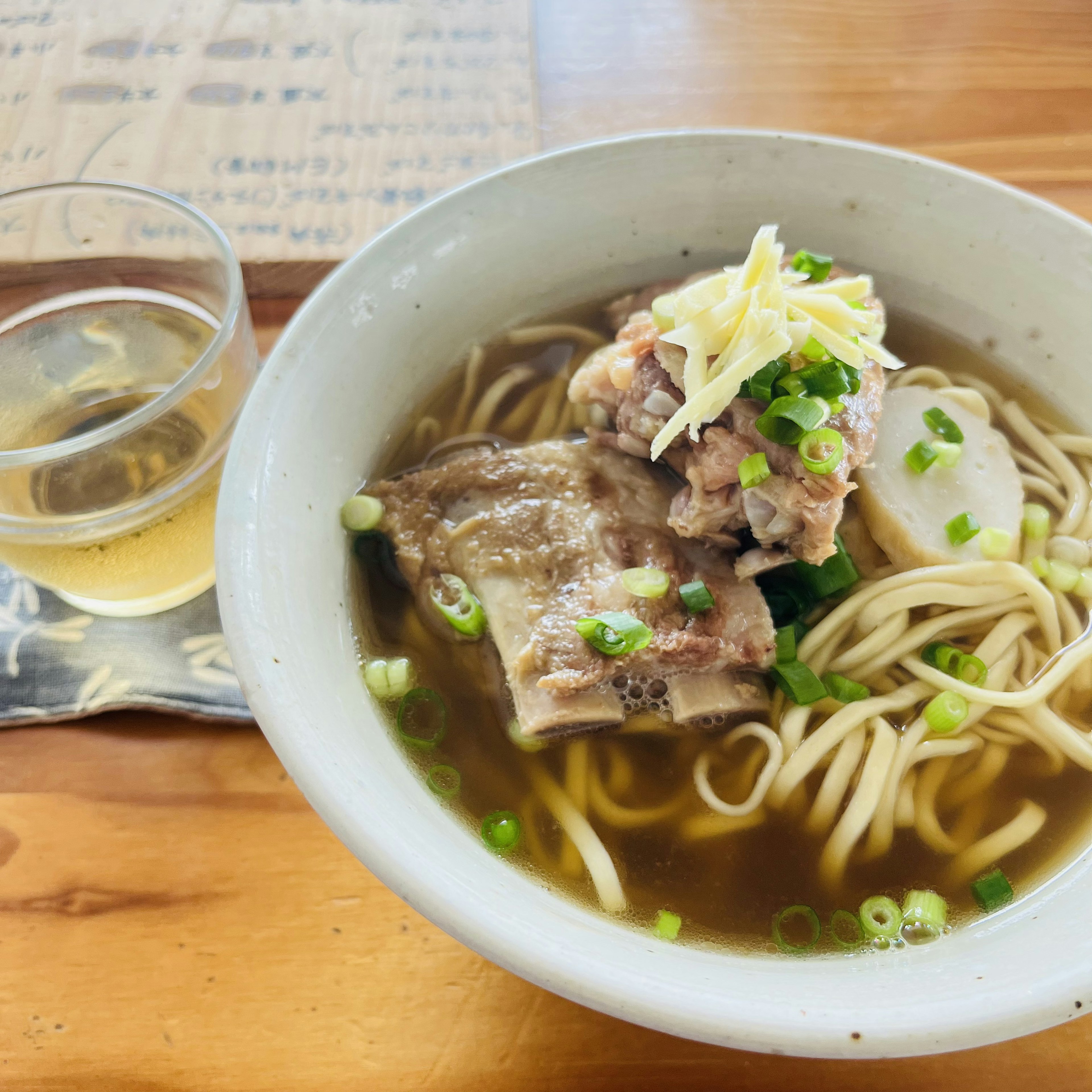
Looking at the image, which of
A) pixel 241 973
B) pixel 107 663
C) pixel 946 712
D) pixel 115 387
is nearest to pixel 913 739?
pixel 946 712

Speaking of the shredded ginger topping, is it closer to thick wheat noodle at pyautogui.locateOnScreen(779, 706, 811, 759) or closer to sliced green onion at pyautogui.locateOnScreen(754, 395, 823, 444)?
sliced green onion at pyautogui.locateOnScreen(754, 395, 823, 444)

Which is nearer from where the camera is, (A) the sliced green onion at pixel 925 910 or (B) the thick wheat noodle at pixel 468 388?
(A) the sliced green onion at pixel 925 910

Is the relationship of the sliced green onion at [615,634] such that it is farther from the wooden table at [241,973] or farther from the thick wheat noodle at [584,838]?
the wooden table at [241,973]

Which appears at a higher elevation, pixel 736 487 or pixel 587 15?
pixel 587 15

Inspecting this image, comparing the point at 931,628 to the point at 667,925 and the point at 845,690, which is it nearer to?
the point at 845,690

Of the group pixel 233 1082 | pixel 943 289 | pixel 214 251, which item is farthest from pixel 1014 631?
pixel 214 251

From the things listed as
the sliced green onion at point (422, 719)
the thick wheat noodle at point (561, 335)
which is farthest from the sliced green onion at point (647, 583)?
the thick wheat noodle at point (561, 335)

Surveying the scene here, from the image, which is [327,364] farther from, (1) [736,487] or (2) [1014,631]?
(2) [1014,631]

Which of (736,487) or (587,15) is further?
(587,15)
